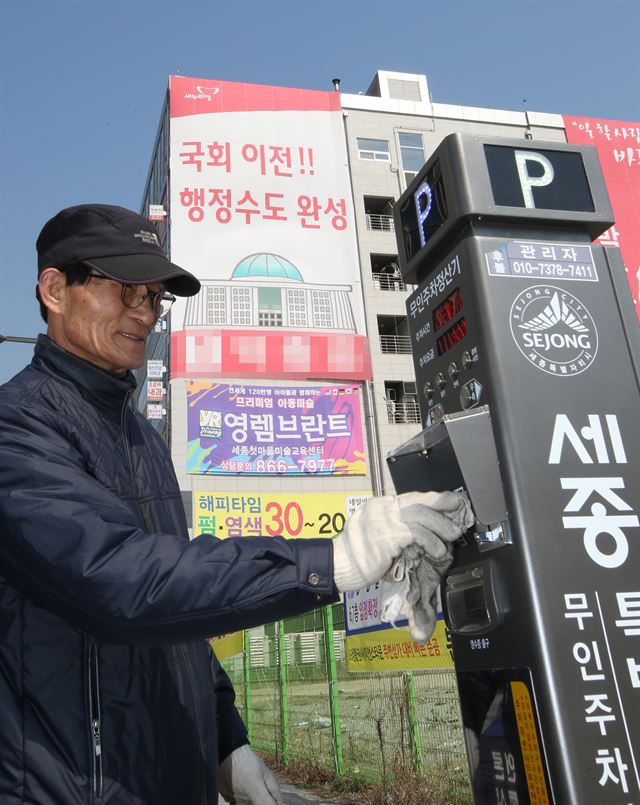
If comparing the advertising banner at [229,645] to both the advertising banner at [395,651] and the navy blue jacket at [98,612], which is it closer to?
the advertising banner at [395,651]

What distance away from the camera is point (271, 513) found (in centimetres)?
1695

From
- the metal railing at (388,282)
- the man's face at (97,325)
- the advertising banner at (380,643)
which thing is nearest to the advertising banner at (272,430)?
the metal railing at (388,282)

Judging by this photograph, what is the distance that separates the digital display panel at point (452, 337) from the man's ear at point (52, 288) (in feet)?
3.61

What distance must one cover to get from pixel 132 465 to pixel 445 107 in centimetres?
2327

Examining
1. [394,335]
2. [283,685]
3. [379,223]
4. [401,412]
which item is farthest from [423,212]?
[379,223]

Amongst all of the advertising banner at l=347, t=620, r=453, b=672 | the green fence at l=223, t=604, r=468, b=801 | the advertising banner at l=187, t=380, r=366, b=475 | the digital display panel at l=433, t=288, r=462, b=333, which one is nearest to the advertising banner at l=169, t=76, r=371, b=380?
the advertising banner at l=187, t=380, r=366, b=475

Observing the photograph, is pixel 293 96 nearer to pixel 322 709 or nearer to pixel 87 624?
pixel 322 709

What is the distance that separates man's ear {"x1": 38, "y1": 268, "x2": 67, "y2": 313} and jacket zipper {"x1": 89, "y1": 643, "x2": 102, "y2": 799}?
790 millimetres

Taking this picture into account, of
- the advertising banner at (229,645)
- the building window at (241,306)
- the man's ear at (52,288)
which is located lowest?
the advertising banner at (229,645)

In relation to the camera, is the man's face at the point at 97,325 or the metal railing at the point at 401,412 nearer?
the man's face at the point at 97,325

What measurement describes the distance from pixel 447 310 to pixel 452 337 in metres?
0.09

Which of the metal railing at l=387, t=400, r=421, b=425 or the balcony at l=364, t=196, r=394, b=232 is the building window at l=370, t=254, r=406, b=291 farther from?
the metal railing at l=387, t=400, r=421, b=425

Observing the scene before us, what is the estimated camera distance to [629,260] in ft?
67.0

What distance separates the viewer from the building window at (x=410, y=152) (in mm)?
21889
